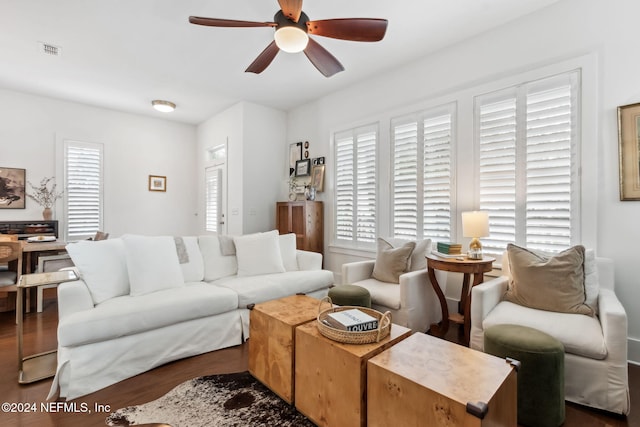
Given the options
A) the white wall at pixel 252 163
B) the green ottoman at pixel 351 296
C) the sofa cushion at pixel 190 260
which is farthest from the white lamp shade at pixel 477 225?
the white wall at pixel 252 163

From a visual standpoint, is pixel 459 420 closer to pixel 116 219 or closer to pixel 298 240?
pixel 298 240

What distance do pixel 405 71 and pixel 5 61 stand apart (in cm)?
490

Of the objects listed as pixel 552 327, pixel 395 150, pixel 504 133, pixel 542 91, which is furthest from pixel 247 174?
pixel 552 327

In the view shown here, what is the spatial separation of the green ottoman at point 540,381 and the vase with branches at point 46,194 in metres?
6.10

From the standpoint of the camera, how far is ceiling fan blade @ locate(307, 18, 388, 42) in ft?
6.85

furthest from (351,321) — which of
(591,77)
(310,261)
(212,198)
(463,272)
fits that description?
(212,198)

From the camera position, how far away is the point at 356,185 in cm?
424

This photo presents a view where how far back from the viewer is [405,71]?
12.0 feet

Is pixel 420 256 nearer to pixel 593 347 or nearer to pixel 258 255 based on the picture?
pixel 593 347

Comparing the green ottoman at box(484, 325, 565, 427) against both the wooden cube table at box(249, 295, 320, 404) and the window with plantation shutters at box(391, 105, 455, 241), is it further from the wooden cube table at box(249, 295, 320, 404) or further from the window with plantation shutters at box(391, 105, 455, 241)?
the window with plantation shutters at box(391, 105, 455, 241)

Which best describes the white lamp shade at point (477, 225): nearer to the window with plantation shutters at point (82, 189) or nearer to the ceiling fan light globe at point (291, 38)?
the ceiling fan light globe at point (291, 38)

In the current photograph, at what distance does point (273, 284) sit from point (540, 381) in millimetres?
2106

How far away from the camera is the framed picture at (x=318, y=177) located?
4.66m

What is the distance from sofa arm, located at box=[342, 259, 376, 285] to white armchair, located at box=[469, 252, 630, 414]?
1.30 meters
